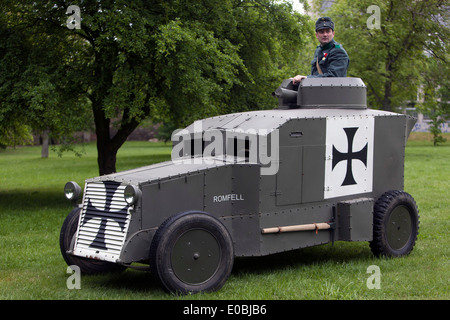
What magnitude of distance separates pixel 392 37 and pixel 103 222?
26.0m

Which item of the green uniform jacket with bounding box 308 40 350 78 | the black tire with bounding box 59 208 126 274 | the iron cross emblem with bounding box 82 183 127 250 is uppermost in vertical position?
the green uniform jacket with bounding box 308 40 350 78

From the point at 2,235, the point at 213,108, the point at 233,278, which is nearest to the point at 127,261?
the point at 233,278

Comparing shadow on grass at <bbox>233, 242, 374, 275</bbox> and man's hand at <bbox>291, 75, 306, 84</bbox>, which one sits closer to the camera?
shadow on grass at <bbox>233, 242, 374, 275</bbox>

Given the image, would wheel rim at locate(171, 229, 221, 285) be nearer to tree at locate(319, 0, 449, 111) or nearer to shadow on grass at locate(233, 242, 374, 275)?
shadow on grass at locate(233, 242, 374, 275)

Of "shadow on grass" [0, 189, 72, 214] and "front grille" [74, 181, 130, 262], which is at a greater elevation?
"front grille" [74, 181, 130, 262]

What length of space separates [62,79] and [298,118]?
8.34 metres

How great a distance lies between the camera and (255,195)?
280 inches

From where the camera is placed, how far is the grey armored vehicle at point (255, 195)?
6.38 metres

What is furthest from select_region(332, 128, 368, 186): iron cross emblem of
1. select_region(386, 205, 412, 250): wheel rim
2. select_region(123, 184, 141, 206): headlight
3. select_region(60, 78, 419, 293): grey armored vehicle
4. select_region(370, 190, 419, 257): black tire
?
select_region(123, 184, 141, 206): headlight

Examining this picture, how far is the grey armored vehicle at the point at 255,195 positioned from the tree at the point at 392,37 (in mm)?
22770

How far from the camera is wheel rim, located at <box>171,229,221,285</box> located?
6.27 meters

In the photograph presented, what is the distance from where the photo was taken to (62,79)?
14367mm

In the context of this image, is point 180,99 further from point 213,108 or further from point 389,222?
point 389,222

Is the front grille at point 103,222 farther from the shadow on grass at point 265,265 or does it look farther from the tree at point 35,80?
the tree at point 35,80
